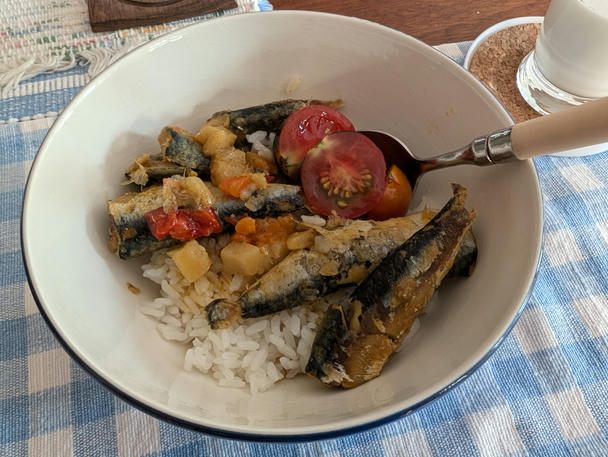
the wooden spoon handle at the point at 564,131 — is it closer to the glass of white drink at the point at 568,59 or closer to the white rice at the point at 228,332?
the white rice at the point at 228,332

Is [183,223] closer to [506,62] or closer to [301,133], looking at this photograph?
[301,133]

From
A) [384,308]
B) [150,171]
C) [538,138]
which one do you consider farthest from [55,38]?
[538,138]

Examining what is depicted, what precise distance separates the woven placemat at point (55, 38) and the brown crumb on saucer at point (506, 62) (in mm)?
1038

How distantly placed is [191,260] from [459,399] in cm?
85

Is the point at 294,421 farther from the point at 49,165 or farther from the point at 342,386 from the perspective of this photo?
the point at 49,165

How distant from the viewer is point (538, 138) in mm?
1203

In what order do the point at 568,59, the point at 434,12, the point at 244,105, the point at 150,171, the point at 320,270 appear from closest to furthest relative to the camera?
the point at 320,270 < the point at 150,171 < the point at 244,105 < the point at 568,59 < the point at 434,12

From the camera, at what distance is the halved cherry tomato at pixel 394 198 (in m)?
1.57

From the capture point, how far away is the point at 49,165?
1353 millimetres

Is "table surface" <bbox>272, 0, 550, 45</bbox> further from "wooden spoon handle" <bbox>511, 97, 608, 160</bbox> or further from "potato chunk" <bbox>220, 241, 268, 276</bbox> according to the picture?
"potato chunk" <bbox>220, 241, 268, 276</bbox>

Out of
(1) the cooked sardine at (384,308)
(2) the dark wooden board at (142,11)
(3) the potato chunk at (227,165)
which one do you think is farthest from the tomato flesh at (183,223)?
(2) the dark wooden board at (142,11)

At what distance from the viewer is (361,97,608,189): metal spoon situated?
3.64 ft

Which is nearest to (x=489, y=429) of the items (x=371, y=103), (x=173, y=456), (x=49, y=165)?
(x=173, y=456)

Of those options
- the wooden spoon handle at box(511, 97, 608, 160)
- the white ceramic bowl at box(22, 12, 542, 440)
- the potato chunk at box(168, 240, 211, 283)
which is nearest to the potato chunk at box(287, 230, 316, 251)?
the potato chunk at box(168, 240, 211, 283)
